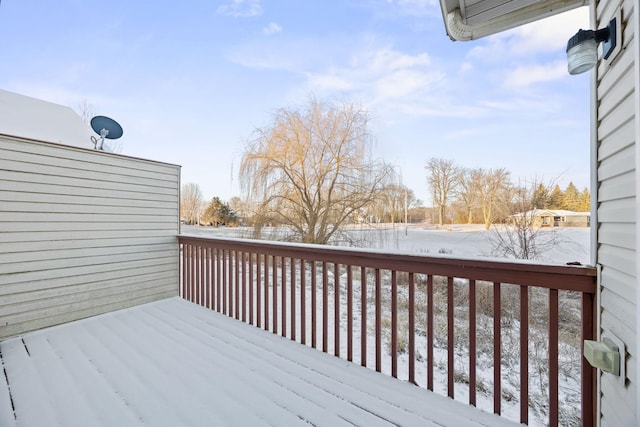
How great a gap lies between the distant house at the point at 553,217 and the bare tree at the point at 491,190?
23.9 inches

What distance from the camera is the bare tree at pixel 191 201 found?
1182cm

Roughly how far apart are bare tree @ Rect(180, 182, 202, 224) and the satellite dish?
7.35 metres

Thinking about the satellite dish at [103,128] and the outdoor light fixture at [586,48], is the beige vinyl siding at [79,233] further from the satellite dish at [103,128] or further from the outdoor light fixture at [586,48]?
the outdoor light fixture at [586,48]

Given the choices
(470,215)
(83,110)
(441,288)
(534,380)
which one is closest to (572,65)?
(534,380)

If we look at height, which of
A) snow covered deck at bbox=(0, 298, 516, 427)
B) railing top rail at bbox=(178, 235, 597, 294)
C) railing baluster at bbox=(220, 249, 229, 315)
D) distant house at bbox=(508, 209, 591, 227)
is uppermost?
distant house at bbox=(508, 209, 591, 227)

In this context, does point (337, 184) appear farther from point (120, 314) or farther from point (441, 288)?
point (120, 314)

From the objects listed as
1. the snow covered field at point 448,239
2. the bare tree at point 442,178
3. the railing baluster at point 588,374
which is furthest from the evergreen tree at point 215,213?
the railing baluster at point 588,374

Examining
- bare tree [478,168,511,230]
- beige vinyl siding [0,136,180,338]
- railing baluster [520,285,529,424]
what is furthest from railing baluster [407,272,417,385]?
bare tree [478,168,511,230]

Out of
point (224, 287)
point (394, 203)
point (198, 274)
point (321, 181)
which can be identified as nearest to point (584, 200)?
point (394, 203)

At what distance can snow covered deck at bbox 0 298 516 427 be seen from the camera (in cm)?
161

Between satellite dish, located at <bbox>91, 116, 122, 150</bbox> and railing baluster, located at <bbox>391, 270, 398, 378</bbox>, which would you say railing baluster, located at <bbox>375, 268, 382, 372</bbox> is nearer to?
railing baluster, located at <bbox>391, 270, 398, 378</bbox>

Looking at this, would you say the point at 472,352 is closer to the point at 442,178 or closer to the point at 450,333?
the point at 450,333

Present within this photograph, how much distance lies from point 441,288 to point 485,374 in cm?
311

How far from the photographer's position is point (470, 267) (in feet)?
5.52
